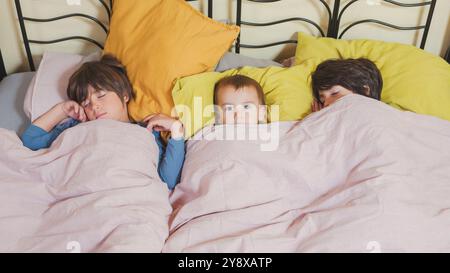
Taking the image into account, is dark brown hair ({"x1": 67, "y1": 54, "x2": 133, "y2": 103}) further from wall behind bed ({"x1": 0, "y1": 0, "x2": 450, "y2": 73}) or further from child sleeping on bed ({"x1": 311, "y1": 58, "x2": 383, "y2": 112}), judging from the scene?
child sleeping on bed ({"x1": 311, "y1": 58, "x2": 383, "y2": 112})

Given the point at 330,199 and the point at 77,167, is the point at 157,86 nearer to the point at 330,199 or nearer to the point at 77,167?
the point at 77,167

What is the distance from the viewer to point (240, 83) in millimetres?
1560

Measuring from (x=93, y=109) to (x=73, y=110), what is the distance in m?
0.11

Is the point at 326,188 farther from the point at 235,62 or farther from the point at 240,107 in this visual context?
the point at 235,62

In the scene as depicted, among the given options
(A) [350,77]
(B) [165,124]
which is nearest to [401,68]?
(A) [350,77]

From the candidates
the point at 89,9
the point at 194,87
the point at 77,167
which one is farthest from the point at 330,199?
the point at 89,9

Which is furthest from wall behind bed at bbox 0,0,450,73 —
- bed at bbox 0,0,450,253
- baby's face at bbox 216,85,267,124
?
bed at bbox 0,0,450,253

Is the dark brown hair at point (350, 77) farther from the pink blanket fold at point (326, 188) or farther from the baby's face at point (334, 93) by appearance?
the pink blanket fold at point (326, 188)

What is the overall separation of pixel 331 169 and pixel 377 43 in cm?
84

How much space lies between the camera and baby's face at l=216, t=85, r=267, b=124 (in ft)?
4.94

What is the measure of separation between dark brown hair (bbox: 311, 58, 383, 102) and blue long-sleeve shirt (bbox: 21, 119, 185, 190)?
659 millimetres

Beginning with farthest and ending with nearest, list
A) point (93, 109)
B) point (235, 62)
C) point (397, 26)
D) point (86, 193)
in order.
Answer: point (397, 26) < point (235, 62) < point (93, 109) < point (86, 193)

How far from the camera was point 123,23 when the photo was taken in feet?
5.74

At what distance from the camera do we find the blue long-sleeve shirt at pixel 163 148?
4.71 feet
